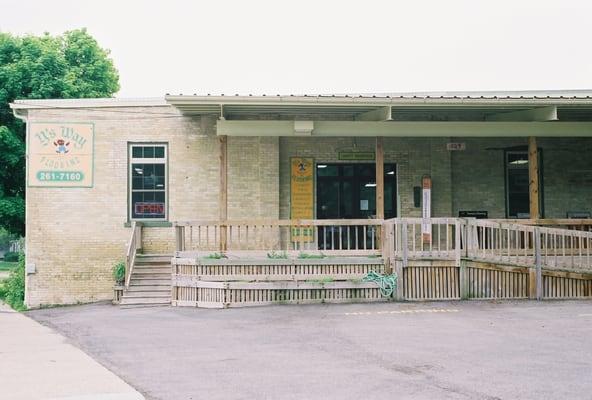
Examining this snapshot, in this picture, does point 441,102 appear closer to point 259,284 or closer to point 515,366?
point 259,284

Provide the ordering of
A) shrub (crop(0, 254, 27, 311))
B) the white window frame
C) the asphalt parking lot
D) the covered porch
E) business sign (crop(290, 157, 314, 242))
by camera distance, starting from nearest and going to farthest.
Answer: the asphalt parking lot, the covered porch, the white window frame, business sign (crop(290, 157, 314, 242)), shrub (crop(0, 254, 27, 311))

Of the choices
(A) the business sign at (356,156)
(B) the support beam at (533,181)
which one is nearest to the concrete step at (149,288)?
(A) the business sign at (356,156)

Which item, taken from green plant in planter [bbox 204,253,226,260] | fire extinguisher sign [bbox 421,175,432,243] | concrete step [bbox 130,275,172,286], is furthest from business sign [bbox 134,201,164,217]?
fire extinguisher sign [bbox 421,175,432,243]

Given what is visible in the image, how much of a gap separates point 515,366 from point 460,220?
696cm

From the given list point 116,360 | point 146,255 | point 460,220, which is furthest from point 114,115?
point 116,360

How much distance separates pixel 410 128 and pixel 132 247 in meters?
6.99

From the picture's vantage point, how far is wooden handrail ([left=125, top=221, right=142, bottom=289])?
57.1 ft

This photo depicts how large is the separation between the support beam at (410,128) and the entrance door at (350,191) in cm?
237

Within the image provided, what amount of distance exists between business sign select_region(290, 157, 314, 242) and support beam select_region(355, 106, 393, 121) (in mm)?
1827

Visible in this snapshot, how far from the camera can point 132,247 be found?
17859mm

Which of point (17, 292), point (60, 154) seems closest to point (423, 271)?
point (60, 154)

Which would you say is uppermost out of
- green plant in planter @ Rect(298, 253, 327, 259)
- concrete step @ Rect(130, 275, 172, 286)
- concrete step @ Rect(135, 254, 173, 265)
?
green plant in planter @ Rect(298, 253, 327, 259)

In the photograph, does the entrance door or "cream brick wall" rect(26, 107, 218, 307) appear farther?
the entrance door

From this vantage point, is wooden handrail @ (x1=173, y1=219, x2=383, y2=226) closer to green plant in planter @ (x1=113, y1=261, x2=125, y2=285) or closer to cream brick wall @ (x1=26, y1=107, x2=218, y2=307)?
green plant in planter @ (x1=113, y1=261, x2=125, y2=285)
